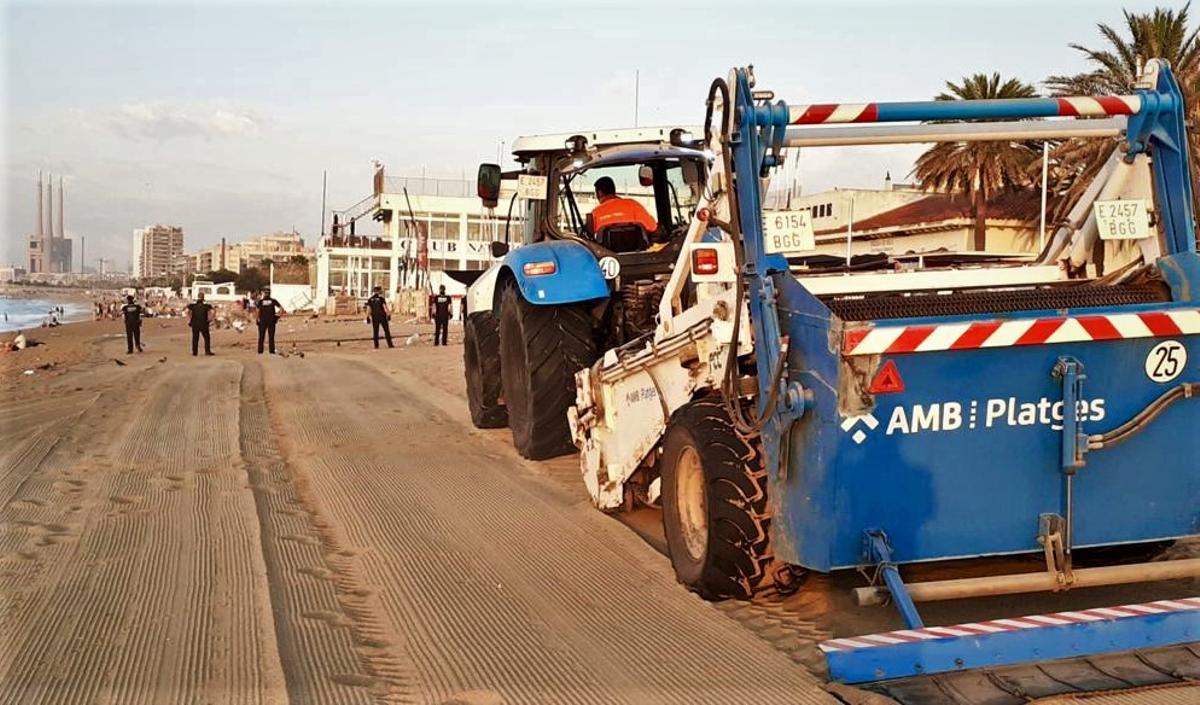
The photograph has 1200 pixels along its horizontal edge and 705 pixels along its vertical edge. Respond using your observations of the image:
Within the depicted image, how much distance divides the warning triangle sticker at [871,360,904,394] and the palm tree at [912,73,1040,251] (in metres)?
20.6

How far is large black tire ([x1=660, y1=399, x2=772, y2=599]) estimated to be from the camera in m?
4.25

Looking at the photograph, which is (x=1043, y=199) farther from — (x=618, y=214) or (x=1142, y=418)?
(x=1142, y=418)

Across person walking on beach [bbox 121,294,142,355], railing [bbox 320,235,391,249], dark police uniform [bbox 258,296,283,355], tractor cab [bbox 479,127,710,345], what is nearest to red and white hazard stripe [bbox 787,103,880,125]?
tractor cab [bbox 479,127,710,345]

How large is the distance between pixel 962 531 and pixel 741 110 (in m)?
1.93

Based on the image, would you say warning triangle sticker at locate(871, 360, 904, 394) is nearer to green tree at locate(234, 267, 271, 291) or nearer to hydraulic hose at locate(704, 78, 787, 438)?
hydraulic hose at locate(704, 78, 787, 438)

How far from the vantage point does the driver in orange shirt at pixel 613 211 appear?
311 inches

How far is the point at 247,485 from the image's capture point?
7.11 metres

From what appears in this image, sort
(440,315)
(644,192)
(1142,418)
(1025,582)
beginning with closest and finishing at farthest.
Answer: (1025,582)
(1142,418)
(644,192)
(440,315)

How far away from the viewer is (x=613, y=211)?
7918 millimetres

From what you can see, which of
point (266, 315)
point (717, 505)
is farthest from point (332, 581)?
point (266, 315)

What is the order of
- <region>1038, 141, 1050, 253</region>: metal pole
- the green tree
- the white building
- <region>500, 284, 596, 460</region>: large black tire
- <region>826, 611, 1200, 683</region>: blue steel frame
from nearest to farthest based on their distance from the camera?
<region>826, 611, 1200, 683</region>: blue steel frame
<region>1038, 141, 1050, 253</region>: metal pole
<region>500, 284, 596, 460</region>: large black tire
the white building
the green tree

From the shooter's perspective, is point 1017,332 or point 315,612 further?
point 315,612

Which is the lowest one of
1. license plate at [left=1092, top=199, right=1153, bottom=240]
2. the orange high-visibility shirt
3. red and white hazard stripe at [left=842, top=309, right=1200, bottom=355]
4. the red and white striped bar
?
red and white hazard stripe at [left=842, top=309, right=1200, bottom=355]

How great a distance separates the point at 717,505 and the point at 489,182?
442cm
